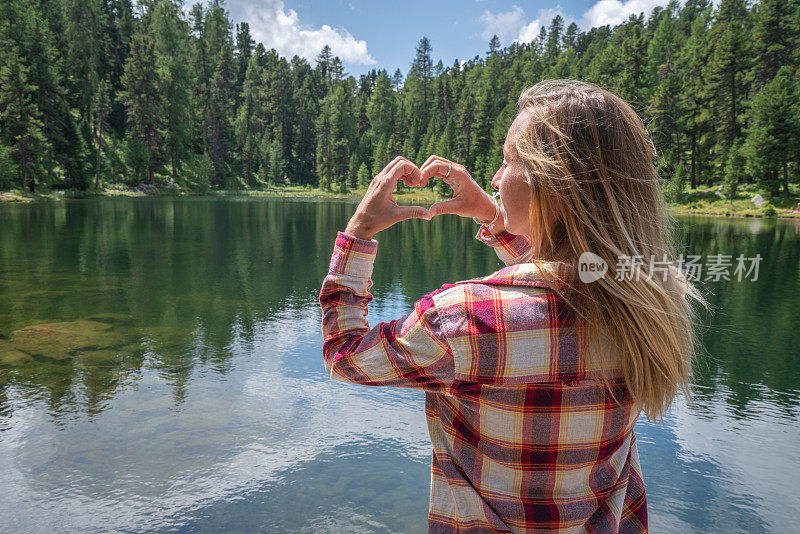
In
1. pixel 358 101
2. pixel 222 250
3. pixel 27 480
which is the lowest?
pixel 27 480

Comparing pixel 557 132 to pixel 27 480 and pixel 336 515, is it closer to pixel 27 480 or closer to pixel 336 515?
pixel 336 515

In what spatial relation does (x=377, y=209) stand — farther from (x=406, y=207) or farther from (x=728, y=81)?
(x=728, y=81)

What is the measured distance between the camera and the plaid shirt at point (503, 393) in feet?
3.77

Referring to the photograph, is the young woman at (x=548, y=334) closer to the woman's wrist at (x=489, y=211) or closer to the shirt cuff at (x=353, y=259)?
the shirt cuff at (x=353, y=259)

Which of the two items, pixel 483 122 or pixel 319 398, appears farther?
pixel 483 122

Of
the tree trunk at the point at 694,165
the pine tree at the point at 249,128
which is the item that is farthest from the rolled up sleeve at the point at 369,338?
the pine tree at the point at 249,128

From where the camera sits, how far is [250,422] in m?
6.26

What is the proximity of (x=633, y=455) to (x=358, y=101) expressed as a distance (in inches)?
4459

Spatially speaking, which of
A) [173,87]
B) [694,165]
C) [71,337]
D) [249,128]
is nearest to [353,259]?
[71,337]

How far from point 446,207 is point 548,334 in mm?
753

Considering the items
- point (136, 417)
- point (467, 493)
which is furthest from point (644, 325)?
point (136, 417)

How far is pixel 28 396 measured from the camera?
671 centimetres

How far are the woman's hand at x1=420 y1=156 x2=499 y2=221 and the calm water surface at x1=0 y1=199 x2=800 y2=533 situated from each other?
3503 mm

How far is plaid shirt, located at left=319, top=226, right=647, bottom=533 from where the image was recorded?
1.15 meters
